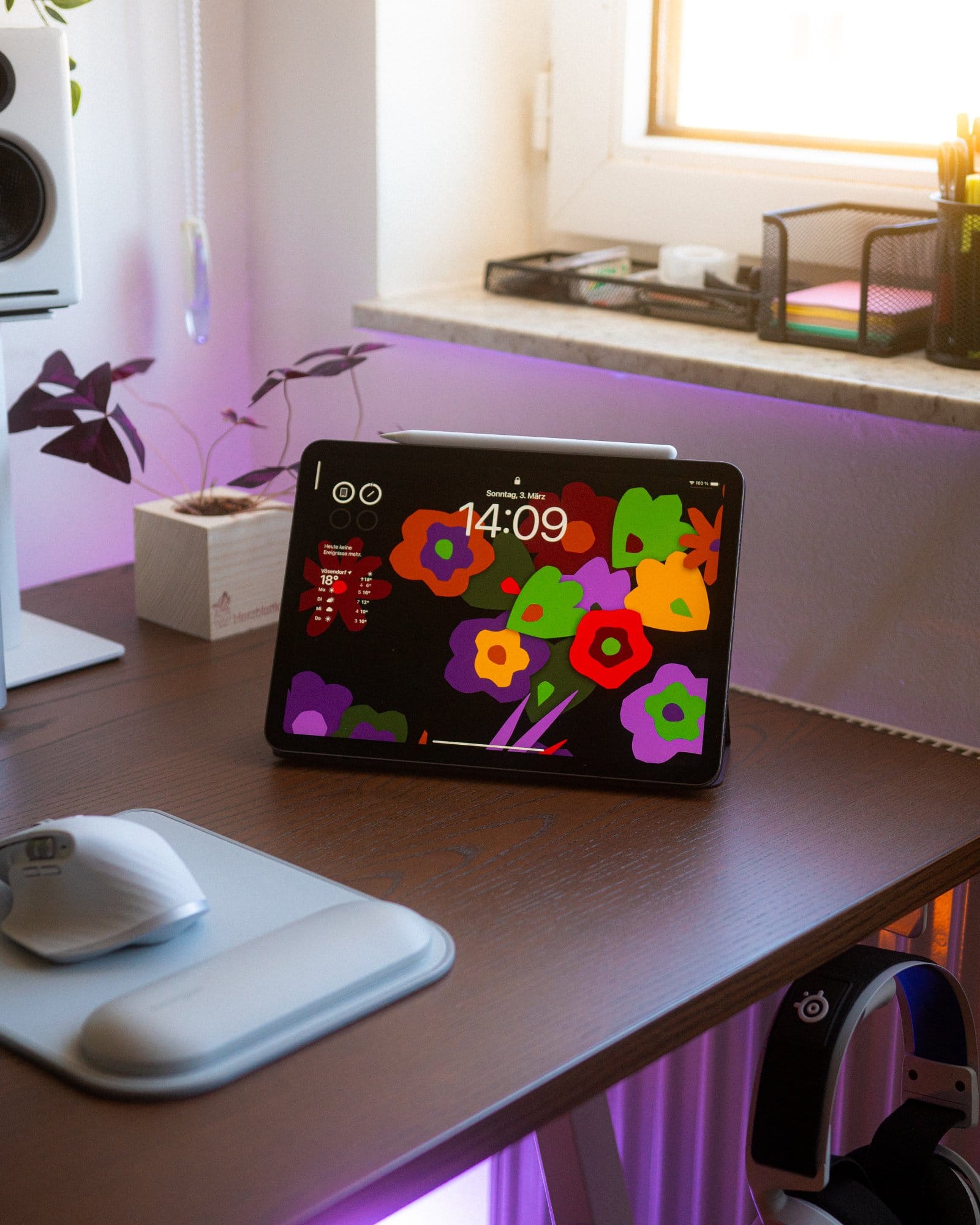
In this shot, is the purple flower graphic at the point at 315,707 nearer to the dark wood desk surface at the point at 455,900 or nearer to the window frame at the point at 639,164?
the dark wood desk surface at the point at 455,900

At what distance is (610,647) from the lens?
0.92 m

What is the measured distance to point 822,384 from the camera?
1143 millimetres

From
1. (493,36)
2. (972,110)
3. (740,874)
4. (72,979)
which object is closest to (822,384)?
(972,110)

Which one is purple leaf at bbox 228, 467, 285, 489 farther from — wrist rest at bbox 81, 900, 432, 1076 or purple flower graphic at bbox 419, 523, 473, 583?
wrist rest at bbox 81, 900, 432, 1076

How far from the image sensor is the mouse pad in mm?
625

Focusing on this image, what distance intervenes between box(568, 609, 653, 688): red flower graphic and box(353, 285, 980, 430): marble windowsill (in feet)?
1.08

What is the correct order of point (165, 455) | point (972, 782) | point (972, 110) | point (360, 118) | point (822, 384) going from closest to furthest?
point (972, 782)
point (822, 384)
point (972, 110)
point (360, 118)
point (165, 455)

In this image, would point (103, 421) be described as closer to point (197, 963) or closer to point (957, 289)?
point (197, 963)

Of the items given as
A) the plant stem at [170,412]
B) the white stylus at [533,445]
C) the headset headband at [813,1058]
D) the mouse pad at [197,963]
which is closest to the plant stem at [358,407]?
the plant stem at [170,412]

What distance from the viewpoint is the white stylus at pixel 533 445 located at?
3.09 feet

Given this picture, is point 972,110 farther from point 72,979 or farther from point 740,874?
point 72,979

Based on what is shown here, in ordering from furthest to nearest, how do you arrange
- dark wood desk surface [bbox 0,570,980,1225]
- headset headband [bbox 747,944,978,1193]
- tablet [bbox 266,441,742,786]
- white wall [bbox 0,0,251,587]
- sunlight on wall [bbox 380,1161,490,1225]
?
white wall [bbox 0,0,251,587]
sunlight on wall [bbox 380,1161,490,1225]
tablet [bbox 266,441,742,786]
headset headband [bbox 747,944,978,1193]
dark wood desk surface [bbox 0,570,980,1225]

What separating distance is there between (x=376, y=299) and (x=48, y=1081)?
0.99 m

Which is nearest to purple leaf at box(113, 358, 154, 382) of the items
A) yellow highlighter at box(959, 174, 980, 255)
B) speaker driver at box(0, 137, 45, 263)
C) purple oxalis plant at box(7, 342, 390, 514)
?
purple oxalis plant at box(7, 342, 390, 514)
